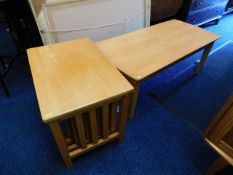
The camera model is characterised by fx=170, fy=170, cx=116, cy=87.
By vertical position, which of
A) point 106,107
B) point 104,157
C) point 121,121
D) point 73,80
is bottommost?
point 104,157

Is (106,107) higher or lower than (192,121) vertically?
higher

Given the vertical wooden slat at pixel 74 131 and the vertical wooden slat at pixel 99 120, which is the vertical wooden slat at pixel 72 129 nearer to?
the vertical wooden slat at pixel 74 131

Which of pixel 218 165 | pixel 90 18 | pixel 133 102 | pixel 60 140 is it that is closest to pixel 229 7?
pixel 90 18

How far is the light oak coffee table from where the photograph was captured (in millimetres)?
1137

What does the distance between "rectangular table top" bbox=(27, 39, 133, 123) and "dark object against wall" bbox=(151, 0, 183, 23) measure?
1218 mm

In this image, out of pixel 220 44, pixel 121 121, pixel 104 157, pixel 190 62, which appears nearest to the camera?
pixel 121 121

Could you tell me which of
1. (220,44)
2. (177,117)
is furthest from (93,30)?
(220,44)

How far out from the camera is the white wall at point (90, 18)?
1.29 meters

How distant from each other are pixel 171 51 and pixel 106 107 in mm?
740

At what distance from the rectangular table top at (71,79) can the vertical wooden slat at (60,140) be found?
0.07 metres

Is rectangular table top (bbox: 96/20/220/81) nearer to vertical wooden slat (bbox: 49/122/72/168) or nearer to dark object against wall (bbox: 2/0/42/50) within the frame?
vertical wooden slat (bbox: 49/122/72/168)

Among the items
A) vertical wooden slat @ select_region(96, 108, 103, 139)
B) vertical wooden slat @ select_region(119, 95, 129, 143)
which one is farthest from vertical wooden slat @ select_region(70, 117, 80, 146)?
vertical wooden slat @ select_region(119, 95, 129, 143)

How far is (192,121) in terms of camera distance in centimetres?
139

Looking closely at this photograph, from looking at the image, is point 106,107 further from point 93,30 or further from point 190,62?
point 190,62
